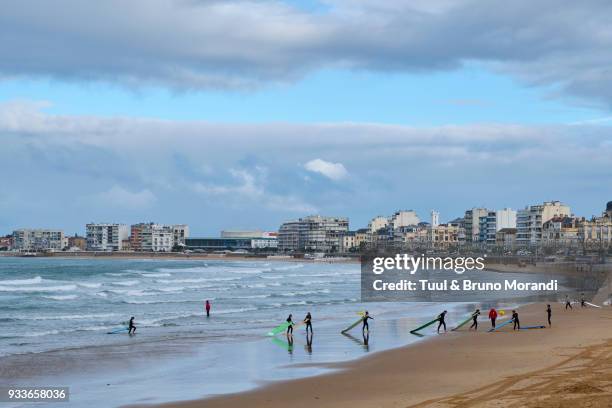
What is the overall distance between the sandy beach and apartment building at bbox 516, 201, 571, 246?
6183 inches

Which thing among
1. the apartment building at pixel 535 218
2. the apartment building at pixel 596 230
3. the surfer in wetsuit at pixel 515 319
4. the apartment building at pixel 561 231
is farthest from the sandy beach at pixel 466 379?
the apartment building at pixel 535 218

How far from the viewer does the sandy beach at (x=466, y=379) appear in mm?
A: 15094

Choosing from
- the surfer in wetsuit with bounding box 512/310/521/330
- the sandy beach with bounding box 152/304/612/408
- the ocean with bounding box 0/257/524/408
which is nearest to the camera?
the sandy beach with bounding box 152/304/612/408

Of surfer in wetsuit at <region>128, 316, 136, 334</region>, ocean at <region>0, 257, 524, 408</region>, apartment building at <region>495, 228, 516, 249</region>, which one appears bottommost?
ocean at <region>0, 257, 524, 408</region>

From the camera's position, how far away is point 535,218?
7239 inches

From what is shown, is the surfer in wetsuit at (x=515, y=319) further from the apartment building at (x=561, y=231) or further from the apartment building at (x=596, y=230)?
the apartment building at (x=596, y=230)

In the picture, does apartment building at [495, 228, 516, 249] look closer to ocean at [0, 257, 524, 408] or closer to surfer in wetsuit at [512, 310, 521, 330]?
ocean at [0, 257, 524, 408]

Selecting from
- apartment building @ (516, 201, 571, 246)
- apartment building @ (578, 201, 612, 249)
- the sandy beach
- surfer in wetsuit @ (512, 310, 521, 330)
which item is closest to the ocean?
the sandy beach

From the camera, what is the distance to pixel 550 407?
13.4 m

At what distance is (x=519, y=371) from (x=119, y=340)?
1561cm

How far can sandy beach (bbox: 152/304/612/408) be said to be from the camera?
15094 mm

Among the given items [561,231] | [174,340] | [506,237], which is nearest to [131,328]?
[174,340]

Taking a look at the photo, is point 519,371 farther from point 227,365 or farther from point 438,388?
point 227,365

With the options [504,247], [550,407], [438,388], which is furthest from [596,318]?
[504,247]
